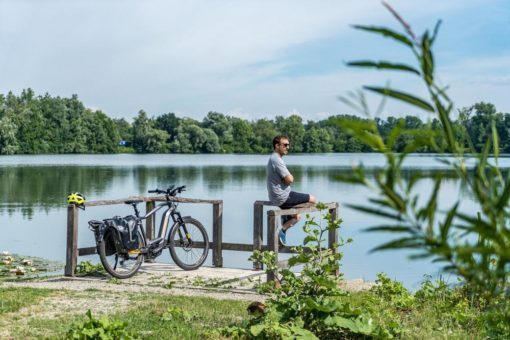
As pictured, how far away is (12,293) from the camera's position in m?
8.05

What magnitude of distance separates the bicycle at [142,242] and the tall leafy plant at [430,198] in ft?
27.5

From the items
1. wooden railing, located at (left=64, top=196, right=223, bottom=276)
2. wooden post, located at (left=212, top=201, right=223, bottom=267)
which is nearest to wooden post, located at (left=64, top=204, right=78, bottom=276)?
wooden railing, located at (left=64, top=196, right=223, bottom=276)

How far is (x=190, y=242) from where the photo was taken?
10805mm

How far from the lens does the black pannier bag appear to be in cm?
948

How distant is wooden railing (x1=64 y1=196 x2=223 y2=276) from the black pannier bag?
1.40 feet

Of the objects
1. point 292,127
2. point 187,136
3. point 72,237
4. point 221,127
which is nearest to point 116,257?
point 72,237

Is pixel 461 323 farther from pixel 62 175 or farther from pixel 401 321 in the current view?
pixel 62 175

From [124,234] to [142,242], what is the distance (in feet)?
1.16

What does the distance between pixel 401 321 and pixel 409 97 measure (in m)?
5.89

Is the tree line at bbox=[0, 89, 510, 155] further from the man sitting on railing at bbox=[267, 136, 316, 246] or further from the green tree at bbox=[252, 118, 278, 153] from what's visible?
the man sitting on railing at bbox=[267, 136, 316, 246]

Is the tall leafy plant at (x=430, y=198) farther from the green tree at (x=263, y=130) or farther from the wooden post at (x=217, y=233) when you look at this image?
the green tree at (x=263, y=130)

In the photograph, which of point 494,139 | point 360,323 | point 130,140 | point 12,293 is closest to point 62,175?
point 12,293

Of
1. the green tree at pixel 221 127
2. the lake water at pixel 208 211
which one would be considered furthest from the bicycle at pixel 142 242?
the green tree at pixel 221 127

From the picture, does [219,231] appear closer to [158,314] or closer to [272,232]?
[272,232]
